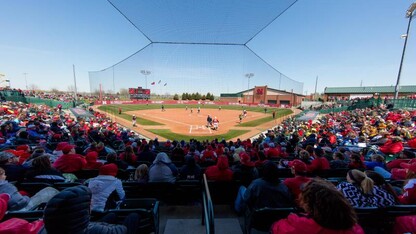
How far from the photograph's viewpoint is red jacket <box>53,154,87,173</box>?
405cm

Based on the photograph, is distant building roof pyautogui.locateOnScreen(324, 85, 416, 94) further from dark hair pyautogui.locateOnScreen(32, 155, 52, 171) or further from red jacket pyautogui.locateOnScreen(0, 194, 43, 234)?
red jacket pyautogui.locateOnScreen(0, 194, 43, 234)

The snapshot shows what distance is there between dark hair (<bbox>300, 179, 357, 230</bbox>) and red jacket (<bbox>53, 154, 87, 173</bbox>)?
4533 mm

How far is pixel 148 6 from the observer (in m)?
10.6

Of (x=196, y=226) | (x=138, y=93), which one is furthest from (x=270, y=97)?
(x=196, y=226)

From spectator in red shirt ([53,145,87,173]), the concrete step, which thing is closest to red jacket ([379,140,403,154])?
the concrete step

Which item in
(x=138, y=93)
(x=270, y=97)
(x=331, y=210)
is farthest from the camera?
(x=138, y=93)

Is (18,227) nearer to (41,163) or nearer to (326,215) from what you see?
(41,163)

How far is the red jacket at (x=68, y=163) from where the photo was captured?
13.3ft

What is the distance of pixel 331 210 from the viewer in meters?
1.33

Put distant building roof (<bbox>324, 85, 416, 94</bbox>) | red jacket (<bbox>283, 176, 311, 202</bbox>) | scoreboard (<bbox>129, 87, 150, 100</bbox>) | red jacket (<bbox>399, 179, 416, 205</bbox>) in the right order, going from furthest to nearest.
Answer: scoreboard (<bbox>129, 87, 150, 100</bbox>), distant building roof (<bbox>324, 85, 416, 94</bbox>), red jacket (<bbox>283, 176, 311, 202</bbox>), red jacket (<bbox>399, 179, 416, 205</bbox>)

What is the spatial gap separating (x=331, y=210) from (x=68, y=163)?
475 cm

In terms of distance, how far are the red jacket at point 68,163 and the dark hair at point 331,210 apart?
4.53 meters

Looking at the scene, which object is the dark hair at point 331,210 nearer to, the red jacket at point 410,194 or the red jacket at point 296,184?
the red jacket at point 296,184

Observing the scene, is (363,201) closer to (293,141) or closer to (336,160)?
(336,160)
